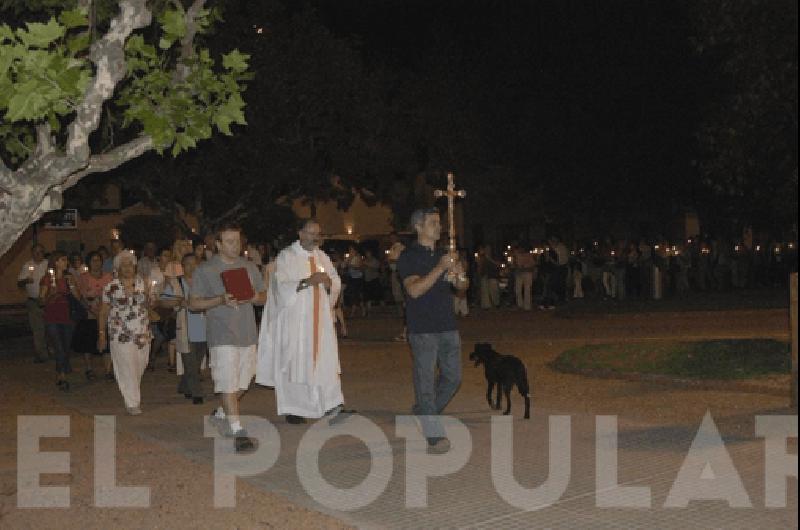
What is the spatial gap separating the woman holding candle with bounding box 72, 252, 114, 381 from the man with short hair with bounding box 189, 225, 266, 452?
4.77 metres

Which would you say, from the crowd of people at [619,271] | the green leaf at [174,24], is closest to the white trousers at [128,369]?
the green leaf at [174,24]

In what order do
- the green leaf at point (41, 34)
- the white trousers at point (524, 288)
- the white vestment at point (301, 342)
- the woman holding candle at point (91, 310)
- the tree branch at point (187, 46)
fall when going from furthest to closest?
the white trousers at point (524, 288)
the woman holding candle at point (91, 310)
the white vestment at point (301, 342)
the tree branch at point (187, 46)
the green leaf at point (41, 34)

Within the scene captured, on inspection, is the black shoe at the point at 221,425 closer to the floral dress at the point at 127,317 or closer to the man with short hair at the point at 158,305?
the floral dress at the point at 127,317

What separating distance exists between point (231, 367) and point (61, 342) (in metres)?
5.91

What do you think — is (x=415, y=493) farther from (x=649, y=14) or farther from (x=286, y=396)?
(x=649, y=14)

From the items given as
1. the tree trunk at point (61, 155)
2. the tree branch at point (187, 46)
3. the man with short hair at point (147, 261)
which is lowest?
the man with short hair at point (147, 261)

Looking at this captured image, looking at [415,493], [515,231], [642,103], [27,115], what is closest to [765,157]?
[415,493]

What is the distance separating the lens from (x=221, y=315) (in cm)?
967

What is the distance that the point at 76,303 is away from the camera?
1549 centimetres

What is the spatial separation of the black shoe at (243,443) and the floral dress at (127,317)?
116 inches

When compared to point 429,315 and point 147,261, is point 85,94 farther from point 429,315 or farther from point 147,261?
point 147,261

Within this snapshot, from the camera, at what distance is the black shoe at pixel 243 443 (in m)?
9.12

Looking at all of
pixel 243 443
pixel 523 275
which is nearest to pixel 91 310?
pixel 243 443

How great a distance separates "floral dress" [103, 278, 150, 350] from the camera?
11789 mm
